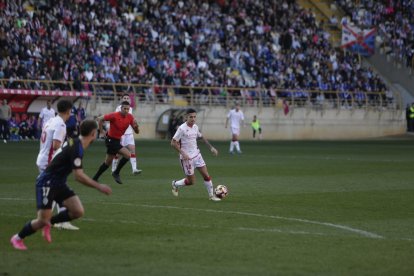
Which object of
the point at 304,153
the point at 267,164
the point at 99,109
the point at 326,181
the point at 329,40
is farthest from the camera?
the point at 329,40

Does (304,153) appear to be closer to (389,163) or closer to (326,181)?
(389,163)

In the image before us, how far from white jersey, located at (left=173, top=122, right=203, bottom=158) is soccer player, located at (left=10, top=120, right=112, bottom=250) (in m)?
7.23

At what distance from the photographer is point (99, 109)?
51.1 meters

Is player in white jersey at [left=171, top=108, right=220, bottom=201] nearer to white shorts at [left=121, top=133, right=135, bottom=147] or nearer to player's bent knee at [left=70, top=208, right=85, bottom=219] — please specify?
white shorts at [left=121, top=133, right=135, bottom=147]

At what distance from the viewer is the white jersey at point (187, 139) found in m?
19.5

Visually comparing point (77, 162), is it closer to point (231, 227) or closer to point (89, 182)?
point (89, 182)

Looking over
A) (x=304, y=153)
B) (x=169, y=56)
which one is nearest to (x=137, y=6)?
(x=169, y=56)

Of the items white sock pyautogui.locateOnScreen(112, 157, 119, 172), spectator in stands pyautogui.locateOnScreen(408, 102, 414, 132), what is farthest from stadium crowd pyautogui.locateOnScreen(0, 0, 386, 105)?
white sock pyautogui.locateOnScreen(112, 157, 119, 172)

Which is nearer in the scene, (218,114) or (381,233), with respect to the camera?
(381,233)

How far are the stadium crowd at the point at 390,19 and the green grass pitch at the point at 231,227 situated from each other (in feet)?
139

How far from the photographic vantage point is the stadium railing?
49.5 metres

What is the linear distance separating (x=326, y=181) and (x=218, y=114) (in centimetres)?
3246

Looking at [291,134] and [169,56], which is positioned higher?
[169,56]

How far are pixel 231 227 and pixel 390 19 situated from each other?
5776 cm
